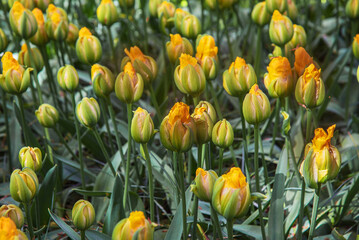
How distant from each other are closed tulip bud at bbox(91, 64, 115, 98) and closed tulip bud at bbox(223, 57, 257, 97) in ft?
0.88

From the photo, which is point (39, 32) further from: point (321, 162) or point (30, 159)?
point (321, 162)

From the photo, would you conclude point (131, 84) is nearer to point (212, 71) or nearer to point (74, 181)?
point (212, 71)

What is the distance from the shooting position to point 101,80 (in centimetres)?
115

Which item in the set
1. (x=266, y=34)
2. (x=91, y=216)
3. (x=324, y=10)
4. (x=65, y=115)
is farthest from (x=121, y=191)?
(x=324, y=10)

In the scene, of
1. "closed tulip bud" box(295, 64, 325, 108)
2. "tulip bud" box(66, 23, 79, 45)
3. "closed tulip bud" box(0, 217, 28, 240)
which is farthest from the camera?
"tulip bud" box(66, 23, 79, 45)

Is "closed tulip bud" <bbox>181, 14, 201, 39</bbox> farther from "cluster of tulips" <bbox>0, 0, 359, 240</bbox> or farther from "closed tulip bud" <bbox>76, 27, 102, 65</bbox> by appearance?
"closed tulip bud" <bbox>76, 27, 102, 65</bbox>

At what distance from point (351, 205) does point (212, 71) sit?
50 centimetres

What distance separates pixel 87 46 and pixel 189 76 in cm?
35

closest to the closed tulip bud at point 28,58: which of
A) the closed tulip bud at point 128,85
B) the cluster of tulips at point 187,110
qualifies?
the cluster of tulips at point 187,110

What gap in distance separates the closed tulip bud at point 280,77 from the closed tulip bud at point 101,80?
14.1 inches

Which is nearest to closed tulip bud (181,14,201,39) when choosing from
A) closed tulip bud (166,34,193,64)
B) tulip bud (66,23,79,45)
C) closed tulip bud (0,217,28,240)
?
closed tulip bud (166,34,193,64)

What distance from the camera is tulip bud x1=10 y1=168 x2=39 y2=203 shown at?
2.89 ft

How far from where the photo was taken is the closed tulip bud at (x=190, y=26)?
1451 millimetres

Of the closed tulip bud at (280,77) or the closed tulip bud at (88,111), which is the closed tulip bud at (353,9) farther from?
the closed tulip bud at (88,111)
